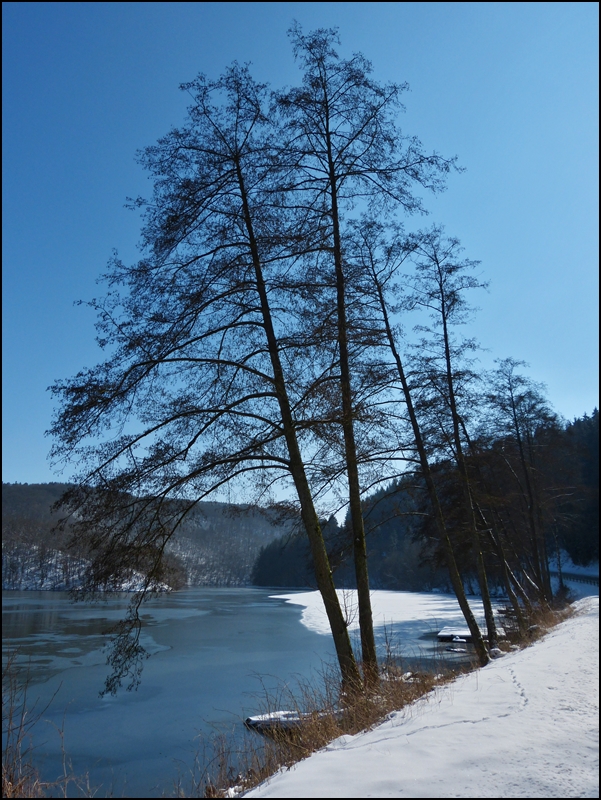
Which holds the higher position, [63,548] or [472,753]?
[63,548]

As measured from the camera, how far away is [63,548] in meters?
5.82

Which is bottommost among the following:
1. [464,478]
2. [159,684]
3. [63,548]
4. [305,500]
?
[159,684]

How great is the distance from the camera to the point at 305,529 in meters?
7.42

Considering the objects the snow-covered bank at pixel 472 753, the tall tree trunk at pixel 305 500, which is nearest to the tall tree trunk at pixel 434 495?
the tall tree trunk at pixel 305 500

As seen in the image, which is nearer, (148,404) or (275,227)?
(148,404)

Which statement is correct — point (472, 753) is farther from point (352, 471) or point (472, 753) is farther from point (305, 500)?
point (352, 471)

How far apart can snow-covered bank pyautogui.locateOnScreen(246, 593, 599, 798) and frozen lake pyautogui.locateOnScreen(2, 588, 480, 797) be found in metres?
1.39

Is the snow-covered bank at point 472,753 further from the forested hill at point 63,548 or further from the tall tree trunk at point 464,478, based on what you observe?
the tall tree trunk at point 464,478

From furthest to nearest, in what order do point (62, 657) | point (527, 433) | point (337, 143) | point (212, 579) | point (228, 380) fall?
point (212, 579) < point (527, 433) < point (62, 657) < point (337, 143) < point (228, 380)

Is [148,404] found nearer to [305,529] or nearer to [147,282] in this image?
[147,282]

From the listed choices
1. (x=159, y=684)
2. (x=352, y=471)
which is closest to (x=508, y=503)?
(x=352, y=471)

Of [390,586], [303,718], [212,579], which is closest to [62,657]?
[303,718]

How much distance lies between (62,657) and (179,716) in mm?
9244

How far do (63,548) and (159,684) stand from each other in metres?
9.34
